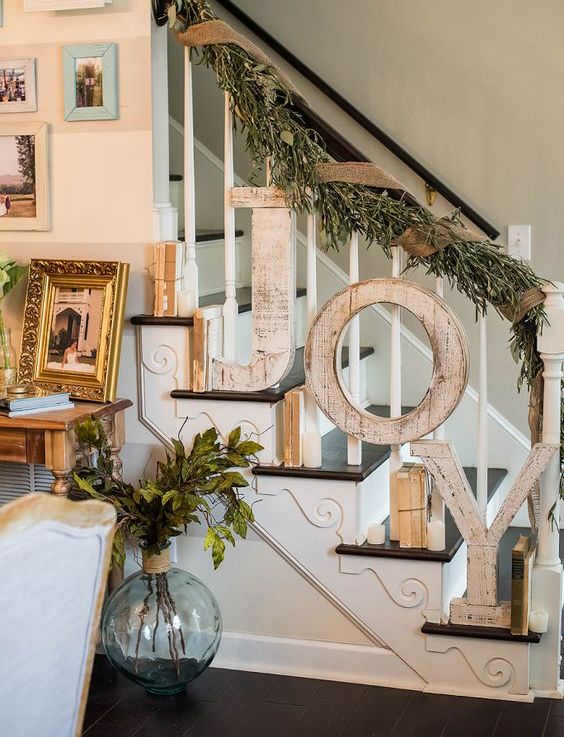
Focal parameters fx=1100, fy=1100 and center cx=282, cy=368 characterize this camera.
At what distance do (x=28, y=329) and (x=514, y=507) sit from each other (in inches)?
59.8

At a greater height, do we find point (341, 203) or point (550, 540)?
point (341, 203)

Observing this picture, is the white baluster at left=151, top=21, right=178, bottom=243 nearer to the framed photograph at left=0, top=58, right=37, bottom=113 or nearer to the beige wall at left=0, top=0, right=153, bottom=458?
the beige wall at left=0, top=0, right=153, bottom=458

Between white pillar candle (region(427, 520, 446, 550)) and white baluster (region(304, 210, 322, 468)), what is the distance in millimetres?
372

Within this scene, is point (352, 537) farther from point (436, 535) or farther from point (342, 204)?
point (342, 204)

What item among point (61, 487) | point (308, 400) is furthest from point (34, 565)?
point (308, 400)

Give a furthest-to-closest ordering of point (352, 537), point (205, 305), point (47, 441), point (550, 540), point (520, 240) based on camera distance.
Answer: point (520, 240), point (205, 305), point (352, 537), point (550, 540), point (47, 441)

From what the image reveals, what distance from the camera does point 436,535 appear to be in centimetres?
307

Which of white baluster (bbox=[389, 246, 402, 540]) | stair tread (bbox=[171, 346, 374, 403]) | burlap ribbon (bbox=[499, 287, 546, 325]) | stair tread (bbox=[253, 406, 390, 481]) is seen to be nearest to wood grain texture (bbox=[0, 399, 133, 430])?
stair tread (bbox=[171, 346, 374, 403])

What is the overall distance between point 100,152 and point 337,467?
1163 mm

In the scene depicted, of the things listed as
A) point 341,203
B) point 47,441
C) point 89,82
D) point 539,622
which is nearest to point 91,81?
point 89,82

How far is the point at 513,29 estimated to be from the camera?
4.18 meters

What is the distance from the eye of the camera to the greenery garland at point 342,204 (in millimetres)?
2967

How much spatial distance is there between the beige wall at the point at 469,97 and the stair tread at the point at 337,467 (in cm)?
107

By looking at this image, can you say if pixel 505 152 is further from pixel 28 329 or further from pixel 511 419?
pixel 28 329
